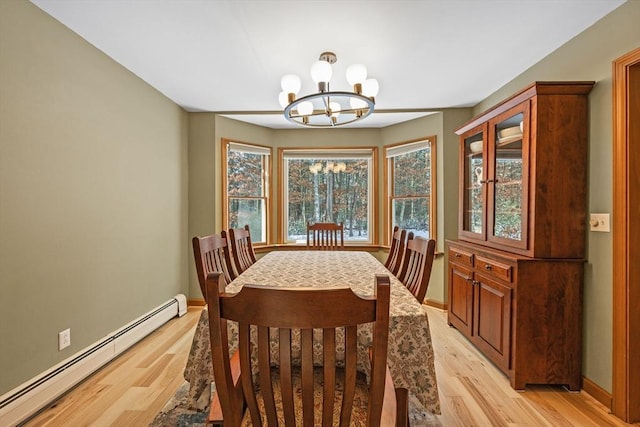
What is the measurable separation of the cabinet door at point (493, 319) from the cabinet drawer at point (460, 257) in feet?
0.53

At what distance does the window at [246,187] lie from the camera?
3990mm

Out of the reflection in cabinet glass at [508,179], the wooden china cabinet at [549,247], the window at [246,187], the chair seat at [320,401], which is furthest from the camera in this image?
the window at [246,187]

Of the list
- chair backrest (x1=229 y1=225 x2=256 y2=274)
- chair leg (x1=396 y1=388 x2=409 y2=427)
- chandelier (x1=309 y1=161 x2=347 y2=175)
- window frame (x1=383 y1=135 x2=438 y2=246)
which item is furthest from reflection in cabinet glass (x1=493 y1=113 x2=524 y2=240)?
chandelier (x1=309 y1=161 x2=347 y2=175)

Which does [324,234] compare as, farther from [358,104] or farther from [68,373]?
[68,373]

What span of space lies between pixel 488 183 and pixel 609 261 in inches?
37.5

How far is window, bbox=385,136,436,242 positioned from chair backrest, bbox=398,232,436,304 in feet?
6.23

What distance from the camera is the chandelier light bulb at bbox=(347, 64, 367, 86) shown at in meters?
2.01

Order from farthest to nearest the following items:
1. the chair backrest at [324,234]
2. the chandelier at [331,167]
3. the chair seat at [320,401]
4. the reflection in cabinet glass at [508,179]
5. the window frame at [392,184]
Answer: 1. the chandelier at [331,167]
2. the window frame at [392,184]
3. the chair backrest at [324,234]
4. the reflection in cabinet glass at [508,179]
5. the chair seat at [320,401]

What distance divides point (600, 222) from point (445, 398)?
147 cm

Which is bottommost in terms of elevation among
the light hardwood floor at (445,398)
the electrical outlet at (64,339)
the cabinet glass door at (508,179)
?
the light hardwood floor at (445,398)

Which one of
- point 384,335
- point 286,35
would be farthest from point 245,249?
point 384,335

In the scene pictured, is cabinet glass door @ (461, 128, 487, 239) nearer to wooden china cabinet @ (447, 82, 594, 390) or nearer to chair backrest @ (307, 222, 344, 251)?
wooden china cabinet @ (447, 82, 594, 390)

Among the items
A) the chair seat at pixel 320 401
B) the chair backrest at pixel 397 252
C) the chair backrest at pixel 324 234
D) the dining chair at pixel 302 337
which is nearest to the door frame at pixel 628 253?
the chair backrest at pixel 397 252

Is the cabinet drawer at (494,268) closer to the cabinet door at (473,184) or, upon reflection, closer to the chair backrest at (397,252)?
the cabinet door at (473,184)
